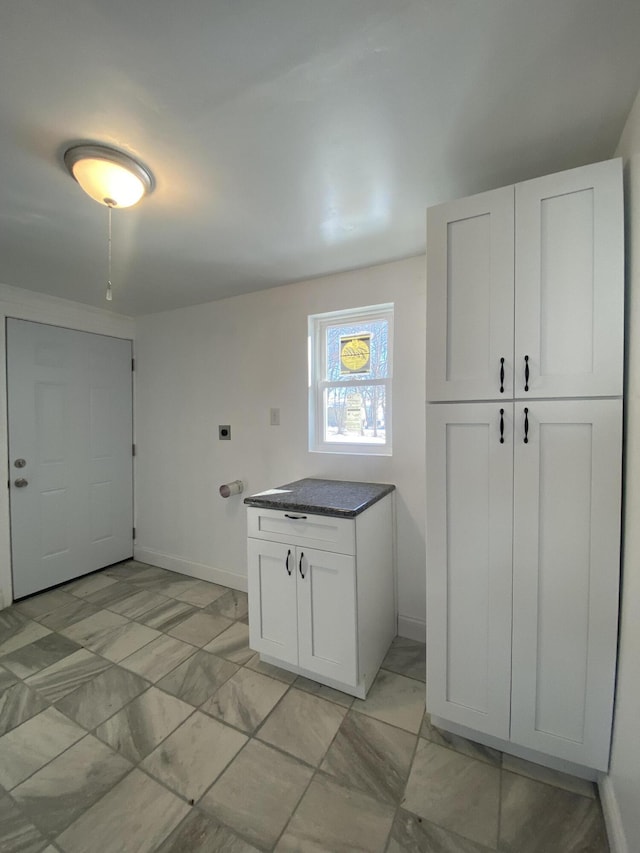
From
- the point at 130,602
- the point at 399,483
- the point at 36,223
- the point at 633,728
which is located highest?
the point at 36,223

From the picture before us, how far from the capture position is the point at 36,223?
66.4 inches

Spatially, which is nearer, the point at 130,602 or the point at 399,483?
the point at 399,483

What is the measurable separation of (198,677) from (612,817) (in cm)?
172

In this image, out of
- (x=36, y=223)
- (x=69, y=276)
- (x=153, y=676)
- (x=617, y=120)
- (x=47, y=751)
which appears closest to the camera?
(x=617, y=120)

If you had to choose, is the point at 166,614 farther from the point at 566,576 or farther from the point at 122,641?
the point at 566,576

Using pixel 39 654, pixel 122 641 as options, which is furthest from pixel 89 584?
pixel 122 641

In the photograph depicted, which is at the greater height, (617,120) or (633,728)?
(617,120)

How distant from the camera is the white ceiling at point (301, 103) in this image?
833mm

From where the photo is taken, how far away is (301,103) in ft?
3.45

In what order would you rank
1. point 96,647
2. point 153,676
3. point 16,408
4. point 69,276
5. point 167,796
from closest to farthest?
point 167,796
point 153,676
point 96,647
point 69,276
point 16,408

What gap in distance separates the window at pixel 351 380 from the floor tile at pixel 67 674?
1.76m

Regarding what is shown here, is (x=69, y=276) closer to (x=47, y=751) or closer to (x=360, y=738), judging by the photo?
(x=47, y=751)

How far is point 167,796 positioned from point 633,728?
5.09ft

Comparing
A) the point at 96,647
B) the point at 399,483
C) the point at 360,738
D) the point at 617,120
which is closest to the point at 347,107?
the point at 617,120
